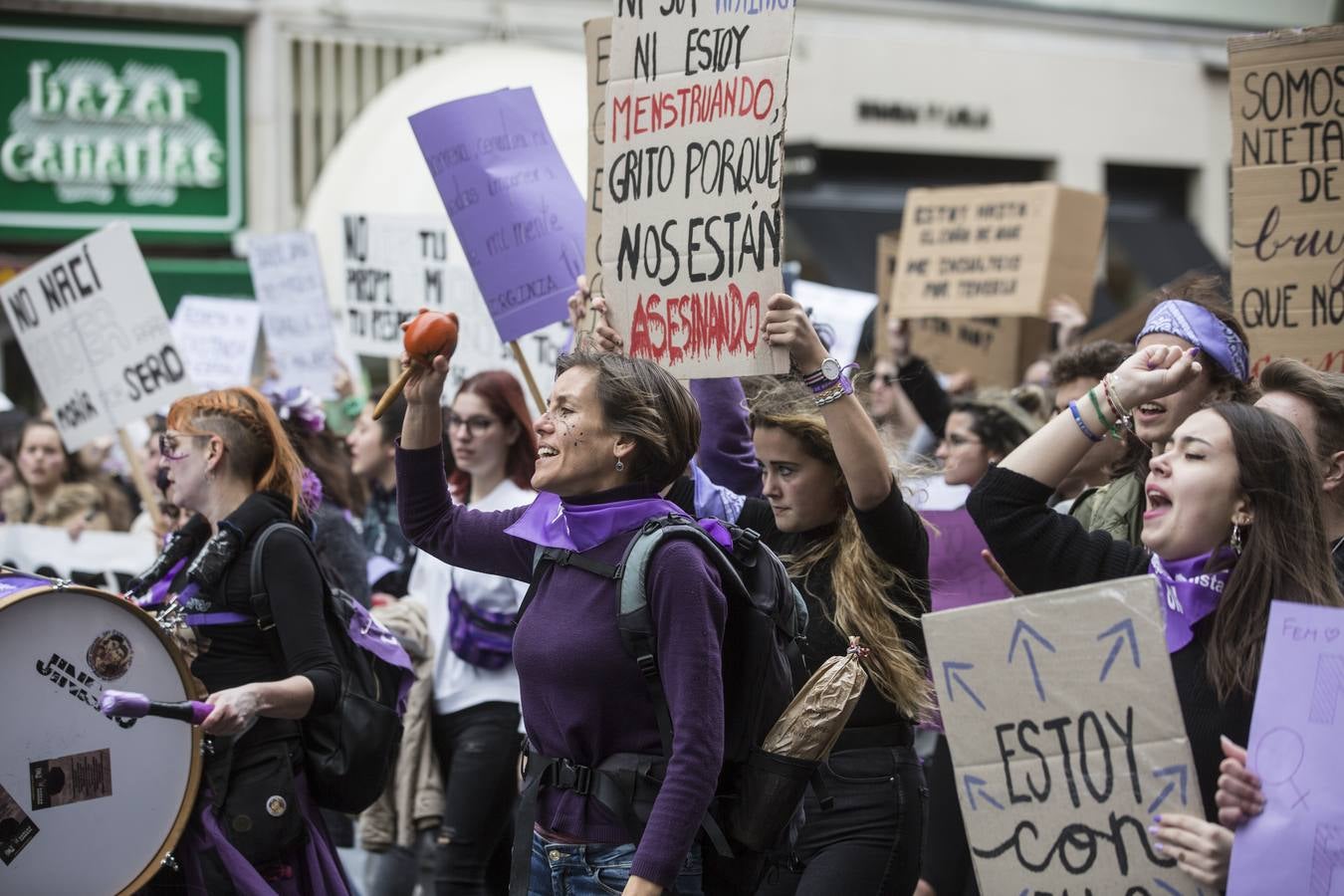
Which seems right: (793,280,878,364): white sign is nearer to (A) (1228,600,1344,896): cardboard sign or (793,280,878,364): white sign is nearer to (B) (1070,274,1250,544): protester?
(B) (1070,274,1250,544): protester

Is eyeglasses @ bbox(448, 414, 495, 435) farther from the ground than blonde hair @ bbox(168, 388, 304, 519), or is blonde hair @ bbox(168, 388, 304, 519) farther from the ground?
blonde hair @ bbox(168, 388, 304, 519)

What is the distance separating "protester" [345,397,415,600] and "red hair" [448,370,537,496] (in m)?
0.82

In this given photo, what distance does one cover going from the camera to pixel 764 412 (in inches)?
170

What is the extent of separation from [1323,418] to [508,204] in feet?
8.29

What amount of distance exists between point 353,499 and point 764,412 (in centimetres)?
223

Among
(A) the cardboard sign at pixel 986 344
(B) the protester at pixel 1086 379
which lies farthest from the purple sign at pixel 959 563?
(A) the cardboard sign at pixel 986 344

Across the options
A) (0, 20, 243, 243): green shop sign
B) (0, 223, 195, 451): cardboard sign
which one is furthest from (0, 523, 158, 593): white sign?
(0, 20, 243, 243): green shop sign

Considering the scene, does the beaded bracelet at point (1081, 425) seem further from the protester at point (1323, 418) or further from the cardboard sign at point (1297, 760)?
the cardboard sign at point (1297, 760)

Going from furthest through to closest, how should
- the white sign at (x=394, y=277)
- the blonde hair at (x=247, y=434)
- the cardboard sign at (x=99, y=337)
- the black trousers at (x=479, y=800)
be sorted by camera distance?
the white sign at (x=394, y=277)
the cardboard sign at (x=99, y=337)
the black trousers at (x=479, y=800)
the blonde hair at (x=247, y=434)

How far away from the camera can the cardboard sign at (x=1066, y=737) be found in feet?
9.12

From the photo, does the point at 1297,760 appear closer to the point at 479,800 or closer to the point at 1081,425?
the point at 1081,425

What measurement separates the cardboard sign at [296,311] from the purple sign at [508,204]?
3.67 metres

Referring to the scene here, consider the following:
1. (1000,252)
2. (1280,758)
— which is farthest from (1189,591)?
(1000,252)

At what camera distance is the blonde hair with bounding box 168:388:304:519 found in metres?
4.48
